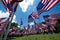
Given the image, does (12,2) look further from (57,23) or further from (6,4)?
(57,23)

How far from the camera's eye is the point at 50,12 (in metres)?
21.1

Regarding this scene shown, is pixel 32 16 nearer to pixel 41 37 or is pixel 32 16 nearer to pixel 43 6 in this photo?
pixel 43 6

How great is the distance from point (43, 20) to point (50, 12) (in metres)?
0.39

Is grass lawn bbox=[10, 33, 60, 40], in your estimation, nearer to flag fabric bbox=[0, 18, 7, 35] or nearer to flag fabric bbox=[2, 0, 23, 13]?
flag fabric bbox=[0, 18, 7, 35]

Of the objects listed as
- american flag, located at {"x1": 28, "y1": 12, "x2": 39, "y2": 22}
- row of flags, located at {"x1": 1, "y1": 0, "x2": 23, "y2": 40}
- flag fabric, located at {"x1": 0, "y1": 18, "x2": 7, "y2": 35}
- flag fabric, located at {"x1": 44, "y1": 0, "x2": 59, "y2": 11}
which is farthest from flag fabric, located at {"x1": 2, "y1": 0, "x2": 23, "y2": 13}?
flag fabric, located at {"x1": 44, "y1": 0, "x2": 59, "y2": 11}

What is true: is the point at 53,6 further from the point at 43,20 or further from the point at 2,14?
the point at 2,14

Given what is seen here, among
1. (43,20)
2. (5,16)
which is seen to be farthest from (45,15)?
(5,16)

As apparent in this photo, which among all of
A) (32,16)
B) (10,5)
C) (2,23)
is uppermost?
(10,5)

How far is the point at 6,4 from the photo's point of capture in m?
21.4

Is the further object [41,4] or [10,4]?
[10,4]

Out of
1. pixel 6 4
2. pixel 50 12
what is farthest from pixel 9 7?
pixel 50 12

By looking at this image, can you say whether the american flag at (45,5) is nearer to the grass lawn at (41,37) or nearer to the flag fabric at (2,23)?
the grass lawn at (41,37)

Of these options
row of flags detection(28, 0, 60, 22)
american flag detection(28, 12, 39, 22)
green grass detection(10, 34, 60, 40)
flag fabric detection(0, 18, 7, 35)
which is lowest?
green grass detection(10, 34, 60, 40)

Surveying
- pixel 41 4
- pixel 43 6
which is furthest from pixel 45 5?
pixel 41 4
